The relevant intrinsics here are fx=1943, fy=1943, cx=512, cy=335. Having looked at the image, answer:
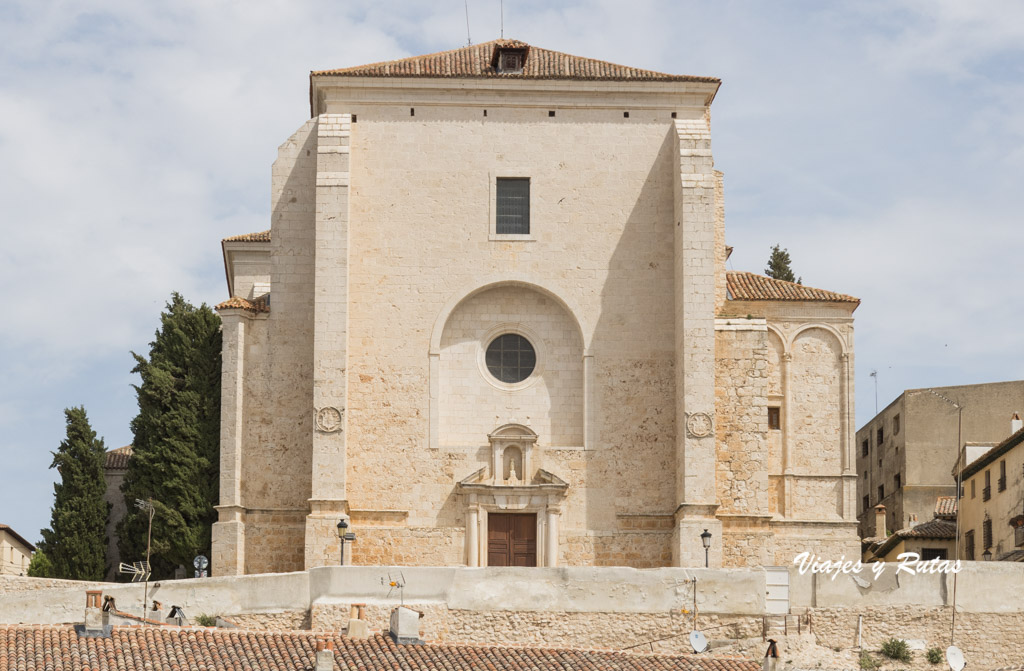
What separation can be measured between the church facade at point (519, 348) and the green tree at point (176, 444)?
1438mm

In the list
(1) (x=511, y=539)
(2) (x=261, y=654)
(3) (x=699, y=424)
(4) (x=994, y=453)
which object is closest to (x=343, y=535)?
(1) (x=511, y=539)

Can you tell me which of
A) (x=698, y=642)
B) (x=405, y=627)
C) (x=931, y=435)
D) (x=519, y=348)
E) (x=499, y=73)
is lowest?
(x=698, y=642)

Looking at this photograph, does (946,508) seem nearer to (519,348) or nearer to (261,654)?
(519,348)

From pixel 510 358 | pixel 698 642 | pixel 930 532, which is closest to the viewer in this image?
pixel 698 642

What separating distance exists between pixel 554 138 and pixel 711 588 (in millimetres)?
13437

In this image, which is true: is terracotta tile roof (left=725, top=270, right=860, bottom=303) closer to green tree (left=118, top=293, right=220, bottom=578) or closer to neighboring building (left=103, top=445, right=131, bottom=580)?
green tree (left=118, top=293, right=220, bottom=578)

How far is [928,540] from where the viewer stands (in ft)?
173

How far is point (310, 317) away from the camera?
45250 mm

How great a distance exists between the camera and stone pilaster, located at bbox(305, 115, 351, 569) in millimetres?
42562

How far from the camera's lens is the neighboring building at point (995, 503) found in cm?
4766

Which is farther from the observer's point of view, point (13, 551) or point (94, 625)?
point (13, 551)

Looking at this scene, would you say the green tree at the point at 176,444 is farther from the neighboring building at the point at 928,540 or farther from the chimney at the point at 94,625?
the neighboring building at the point at 928,540

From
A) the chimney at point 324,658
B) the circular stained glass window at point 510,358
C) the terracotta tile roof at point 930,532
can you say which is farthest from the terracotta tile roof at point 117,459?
the terracotta tile roof at point 930,532

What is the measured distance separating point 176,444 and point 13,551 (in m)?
11.2
